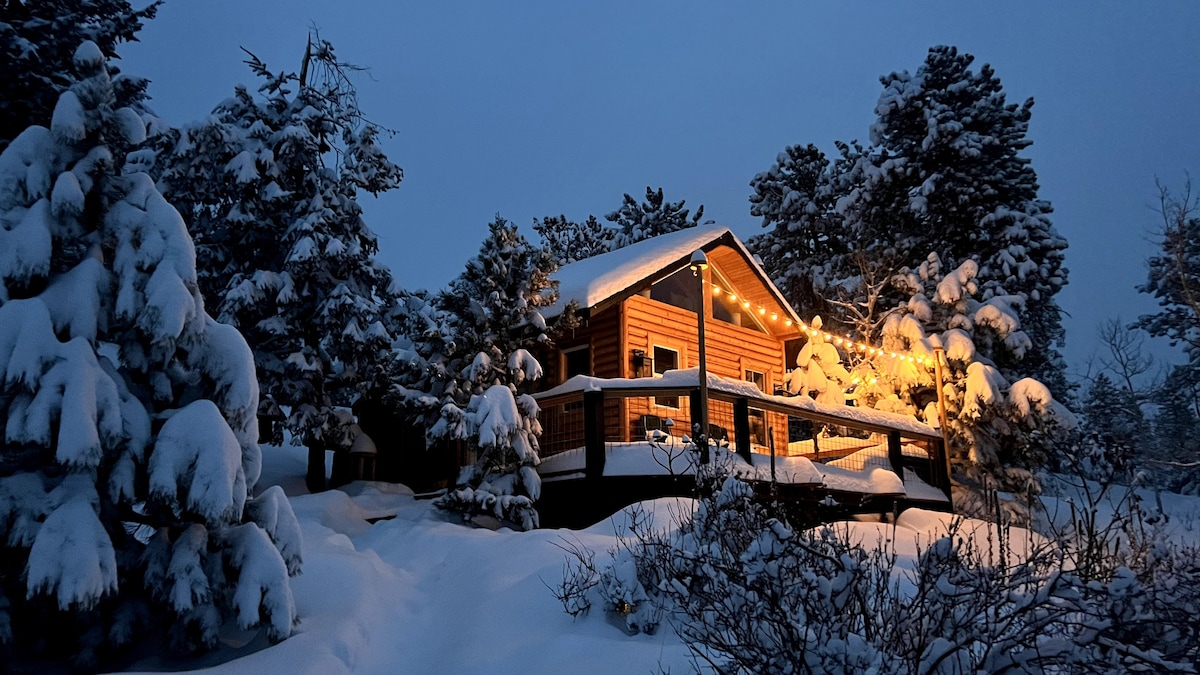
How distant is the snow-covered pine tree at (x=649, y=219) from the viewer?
1457 inches

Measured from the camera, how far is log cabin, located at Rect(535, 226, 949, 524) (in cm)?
1315

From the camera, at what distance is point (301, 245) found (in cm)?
1474

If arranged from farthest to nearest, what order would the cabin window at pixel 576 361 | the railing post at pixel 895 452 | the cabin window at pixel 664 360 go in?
the cabin window at pixel 664 360 < the cabin window at pixel 576 361 < the railing post at pixel 895 452

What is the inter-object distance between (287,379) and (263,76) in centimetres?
660

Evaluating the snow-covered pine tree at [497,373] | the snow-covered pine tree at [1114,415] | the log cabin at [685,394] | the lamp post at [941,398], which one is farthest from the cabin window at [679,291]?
the snow-covered pine tree at [1114,415]

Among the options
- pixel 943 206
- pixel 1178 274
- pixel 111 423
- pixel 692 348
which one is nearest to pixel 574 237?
pixel 943 206

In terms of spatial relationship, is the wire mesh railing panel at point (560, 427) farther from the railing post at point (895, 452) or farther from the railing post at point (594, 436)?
the railing post at point (895, 452)

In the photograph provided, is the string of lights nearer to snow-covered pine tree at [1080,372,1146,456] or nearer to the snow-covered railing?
the snow-covered railing

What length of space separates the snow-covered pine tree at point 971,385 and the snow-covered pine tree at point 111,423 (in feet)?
51.1

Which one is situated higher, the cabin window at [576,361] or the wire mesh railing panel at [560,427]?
the cabin window at [576,361]

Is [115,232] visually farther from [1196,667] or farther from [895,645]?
[1196,667]

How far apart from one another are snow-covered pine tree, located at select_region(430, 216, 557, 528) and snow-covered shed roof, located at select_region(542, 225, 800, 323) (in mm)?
1252

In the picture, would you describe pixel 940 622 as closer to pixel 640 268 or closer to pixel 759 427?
pixel 640 268

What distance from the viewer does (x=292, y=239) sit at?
15.5m
